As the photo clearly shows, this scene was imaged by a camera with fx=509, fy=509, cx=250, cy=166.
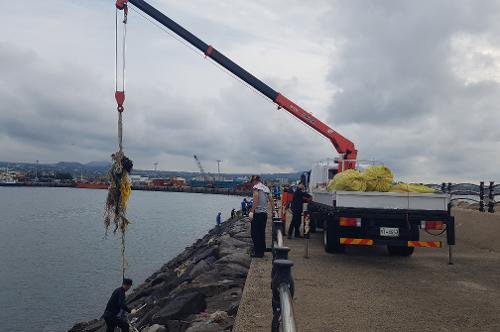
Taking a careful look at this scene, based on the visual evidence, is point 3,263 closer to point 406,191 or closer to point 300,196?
point 300,196

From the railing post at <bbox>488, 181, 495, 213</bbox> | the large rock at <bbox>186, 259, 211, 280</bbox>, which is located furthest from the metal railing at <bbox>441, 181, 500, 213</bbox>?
the large rock at <bbox>186, 259, 211, 280</bbox>

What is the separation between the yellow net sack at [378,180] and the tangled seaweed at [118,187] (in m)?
5.35

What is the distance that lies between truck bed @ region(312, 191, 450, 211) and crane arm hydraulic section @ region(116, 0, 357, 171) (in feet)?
30.8

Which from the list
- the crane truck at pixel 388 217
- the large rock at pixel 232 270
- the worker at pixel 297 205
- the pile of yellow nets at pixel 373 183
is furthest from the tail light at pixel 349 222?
the worker at pixel 297 205

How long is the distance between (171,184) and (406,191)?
182992 millimetres

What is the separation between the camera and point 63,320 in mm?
17656

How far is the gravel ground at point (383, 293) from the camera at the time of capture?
6.20 metres

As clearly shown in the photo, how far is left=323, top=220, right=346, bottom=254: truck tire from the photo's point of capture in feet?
36.6

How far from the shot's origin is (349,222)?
10.3 m

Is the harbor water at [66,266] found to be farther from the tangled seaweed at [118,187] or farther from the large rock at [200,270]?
the tangled seaweed at [118,187]

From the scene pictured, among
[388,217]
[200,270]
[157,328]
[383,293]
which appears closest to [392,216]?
[388,217]

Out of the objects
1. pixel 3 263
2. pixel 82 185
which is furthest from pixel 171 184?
pixel 3 263

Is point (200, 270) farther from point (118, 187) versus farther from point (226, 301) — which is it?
point (118, 187)

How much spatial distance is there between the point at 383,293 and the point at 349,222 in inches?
101
